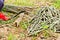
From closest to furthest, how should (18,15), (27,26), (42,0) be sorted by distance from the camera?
(27,26) → (18,15) → (42,0)

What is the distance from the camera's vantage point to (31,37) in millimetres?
4355

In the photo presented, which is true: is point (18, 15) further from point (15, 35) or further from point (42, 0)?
point (42, 0)

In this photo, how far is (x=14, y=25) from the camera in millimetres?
4793

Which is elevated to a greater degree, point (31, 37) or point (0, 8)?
point (0, 8)

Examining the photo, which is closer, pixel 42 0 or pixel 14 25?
pixel 14 25

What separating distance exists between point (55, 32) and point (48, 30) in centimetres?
13

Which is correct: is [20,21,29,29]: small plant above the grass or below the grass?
below

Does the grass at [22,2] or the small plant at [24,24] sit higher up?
the grass at [22,2]

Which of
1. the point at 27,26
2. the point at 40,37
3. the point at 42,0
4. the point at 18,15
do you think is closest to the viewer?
the point at 40,37

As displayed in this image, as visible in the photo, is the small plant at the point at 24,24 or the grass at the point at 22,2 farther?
the grass at the point at 22,2

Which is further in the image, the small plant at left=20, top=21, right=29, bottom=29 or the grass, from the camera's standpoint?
the grass

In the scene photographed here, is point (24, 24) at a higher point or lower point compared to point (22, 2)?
lower

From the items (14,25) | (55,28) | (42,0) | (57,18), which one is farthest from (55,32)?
(42,0)

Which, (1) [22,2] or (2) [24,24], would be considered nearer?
(2) [24,24]
